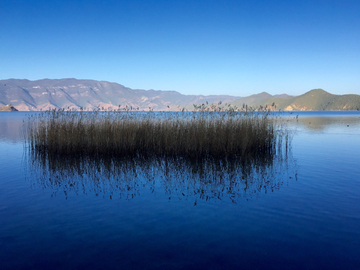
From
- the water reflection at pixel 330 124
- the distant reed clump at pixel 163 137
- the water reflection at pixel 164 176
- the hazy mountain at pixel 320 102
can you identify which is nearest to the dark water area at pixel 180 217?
the water reflection at pixel 164 176

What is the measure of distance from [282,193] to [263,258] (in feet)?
8.67

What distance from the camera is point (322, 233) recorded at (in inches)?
145

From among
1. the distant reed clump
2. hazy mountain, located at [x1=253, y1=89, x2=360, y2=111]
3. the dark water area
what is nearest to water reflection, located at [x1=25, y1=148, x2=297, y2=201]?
the dark water area

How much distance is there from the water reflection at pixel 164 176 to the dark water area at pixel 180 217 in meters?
0.03

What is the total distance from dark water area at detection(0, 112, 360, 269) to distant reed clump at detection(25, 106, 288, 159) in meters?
1.93

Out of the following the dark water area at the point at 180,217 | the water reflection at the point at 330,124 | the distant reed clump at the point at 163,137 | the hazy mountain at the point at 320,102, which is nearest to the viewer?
the dark water area at the point at 180,217

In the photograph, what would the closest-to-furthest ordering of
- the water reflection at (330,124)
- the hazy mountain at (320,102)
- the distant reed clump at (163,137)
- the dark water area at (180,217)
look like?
the dark water area at (180,217) → the distant reed clump at (163,137) → the water reflection at (330,124) → the hazy mountain at (320,102)

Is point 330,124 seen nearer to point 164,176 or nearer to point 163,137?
point 163,137

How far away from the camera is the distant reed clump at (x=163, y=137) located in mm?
9477

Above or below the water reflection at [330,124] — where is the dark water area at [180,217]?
below

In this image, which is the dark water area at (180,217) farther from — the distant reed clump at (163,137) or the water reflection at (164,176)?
the distant reed clump at (163,137)

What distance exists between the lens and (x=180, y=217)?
4.21 meters

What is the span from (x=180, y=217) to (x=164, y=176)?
2485 millimetres

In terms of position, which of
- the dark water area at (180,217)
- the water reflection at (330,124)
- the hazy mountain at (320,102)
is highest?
the hazy mountain at (320,102)
